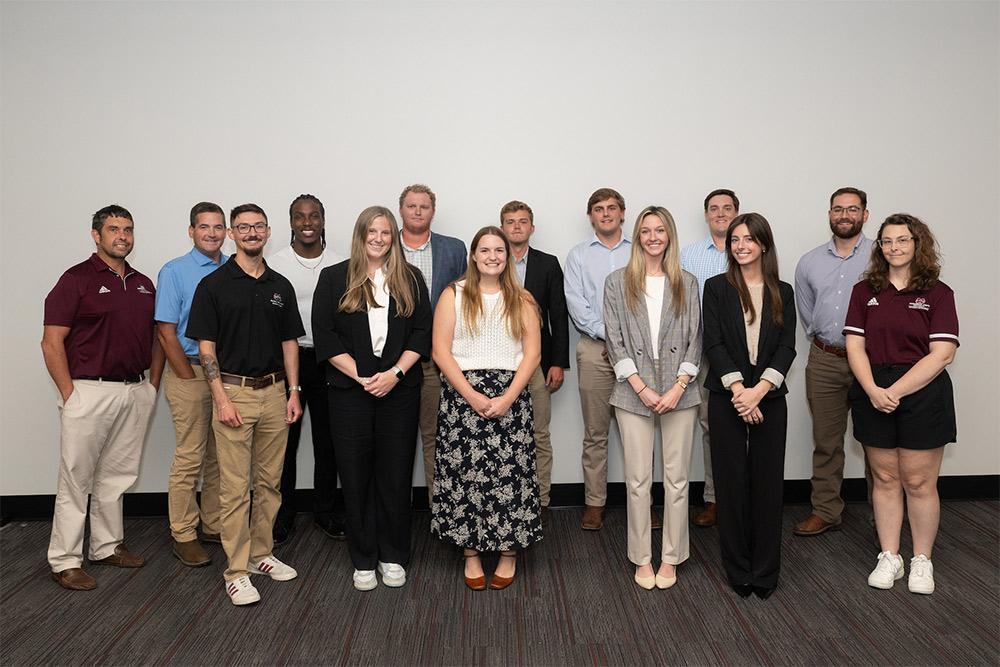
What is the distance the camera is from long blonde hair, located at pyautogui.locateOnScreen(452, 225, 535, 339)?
10.0ft

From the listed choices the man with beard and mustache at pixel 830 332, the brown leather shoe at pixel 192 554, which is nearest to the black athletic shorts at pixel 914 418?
the man with beard and mustache at pixel 830 332

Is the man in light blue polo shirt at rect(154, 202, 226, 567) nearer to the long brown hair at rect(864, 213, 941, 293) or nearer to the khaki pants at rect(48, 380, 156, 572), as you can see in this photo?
the khaki pants at rect(48, 380, 156, 572)

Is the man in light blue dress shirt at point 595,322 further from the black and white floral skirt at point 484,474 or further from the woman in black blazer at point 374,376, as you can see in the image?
the woman in black blazer at point 374,376

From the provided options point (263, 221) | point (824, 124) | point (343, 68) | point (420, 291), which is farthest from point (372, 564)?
point (824, 124)

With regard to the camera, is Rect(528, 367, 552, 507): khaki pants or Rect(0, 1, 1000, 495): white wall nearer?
Rect(528, 367, 552, 507): khaki pants

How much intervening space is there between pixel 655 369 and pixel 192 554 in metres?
2.56

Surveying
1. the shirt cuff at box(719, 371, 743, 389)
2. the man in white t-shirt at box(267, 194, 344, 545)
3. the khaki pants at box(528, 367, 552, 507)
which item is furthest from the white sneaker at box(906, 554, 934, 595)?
the man in white t-shirt at box(267, 194, 344, 545)

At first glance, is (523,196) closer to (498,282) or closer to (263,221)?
(498,282)

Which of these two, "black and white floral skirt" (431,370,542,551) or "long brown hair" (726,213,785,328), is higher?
"long brown hair" (726,213,785,328)

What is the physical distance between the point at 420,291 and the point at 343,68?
6.09ft

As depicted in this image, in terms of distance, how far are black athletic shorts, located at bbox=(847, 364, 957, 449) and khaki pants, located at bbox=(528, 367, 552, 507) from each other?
167 centimetres

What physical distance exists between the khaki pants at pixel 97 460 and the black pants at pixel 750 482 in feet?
9.59

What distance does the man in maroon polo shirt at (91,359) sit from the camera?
3189 millimetres

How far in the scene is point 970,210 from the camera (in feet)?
14.1
